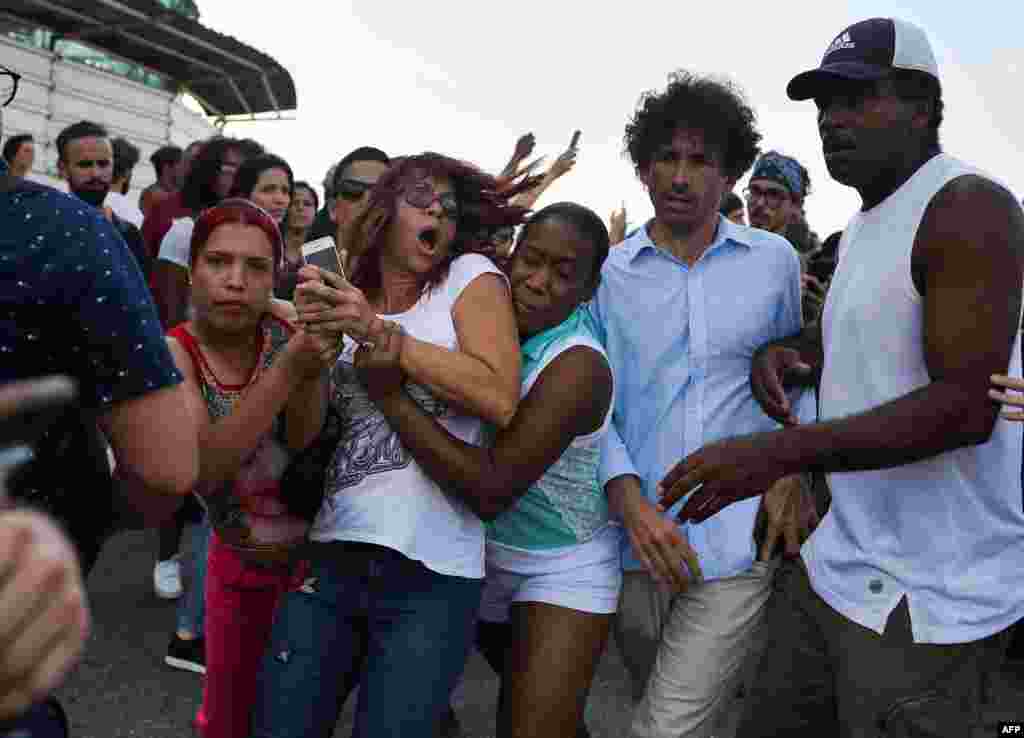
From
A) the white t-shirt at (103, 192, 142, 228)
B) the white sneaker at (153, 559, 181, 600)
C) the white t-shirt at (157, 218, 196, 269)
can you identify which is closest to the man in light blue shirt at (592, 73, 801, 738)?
the white t-shirt at (157, 218, 196, 269)

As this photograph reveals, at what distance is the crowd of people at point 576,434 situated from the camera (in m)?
1.81

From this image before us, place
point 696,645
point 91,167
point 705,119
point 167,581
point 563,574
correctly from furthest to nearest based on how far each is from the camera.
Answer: point 91,167 → point 167,581 → point 705,119 → point 696,645 → point 563,574

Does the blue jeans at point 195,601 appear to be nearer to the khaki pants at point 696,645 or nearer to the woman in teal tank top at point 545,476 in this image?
the woman in teal tank top at point 545,476

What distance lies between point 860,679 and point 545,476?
0.90m

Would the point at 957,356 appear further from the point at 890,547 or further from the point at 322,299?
the point at 322,299

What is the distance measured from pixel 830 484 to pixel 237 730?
1.69m

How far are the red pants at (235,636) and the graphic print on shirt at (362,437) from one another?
43 centimetres

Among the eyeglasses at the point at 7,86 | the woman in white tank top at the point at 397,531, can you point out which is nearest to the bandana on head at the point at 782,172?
the woman in white tank top at the point at 397,531

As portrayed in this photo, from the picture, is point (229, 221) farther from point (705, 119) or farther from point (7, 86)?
point (705, 119)

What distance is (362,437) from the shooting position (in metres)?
2.38

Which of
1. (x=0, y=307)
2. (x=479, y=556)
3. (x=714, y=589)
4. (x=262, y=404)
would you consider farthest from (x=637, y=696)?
(x=0, y=307)

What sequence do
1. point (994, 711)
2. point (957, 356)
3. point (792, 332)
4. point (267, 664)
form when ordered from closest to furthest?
1. point (957, 356)
2. point (994, 711)
3. point (267, 664)
4. point (792, 332)

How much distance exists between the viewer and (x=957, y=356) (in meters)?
1.96

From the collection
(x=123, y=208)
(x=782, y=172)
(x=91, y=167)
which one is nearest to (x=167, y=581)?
(x=91, y=167)
